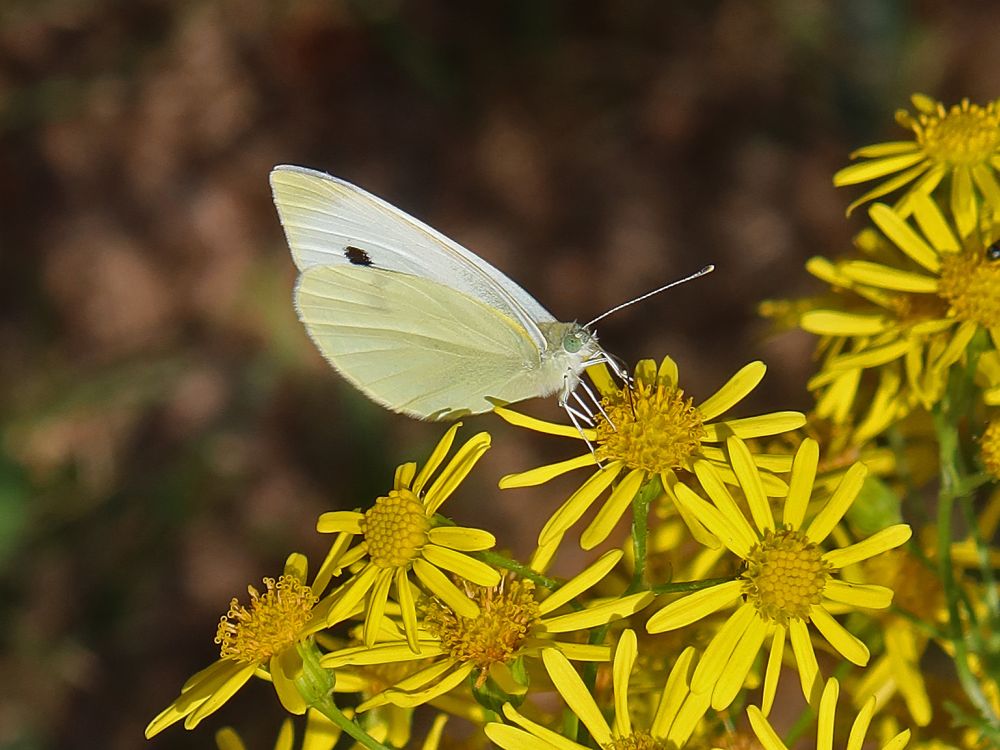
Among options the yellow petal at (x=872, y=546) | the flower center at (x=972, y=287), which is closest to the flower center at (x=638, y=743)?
the yellow petal at (x=872, y=546)

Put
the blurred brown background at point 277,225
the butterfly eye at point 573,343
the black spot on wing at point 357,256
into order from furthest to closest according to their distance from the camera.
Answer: the blurred brown background at point 277,225 < the black spot on wing at point 357,256 < the butterfly eye at point 573,343

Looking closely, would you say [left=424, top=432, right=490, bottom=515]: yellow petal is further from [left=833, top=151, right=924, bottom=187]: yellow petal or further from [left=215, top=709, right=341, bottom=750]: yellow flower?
[left=833, top=151, right=924, bottom=187]: yellow petal

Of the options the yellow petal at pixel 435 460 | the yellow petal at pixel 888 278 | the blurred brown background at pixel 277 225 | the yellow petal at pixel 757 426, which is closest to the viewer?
the yellow petal at pixel 757 426

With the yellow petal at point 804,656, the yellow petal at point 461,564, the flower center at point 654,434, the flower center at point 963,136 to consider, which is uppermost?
the flower center at point 963,136

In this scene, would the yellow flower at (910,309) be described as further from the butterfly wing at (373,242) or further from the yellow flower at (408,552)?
the yellow flower at (408,552)

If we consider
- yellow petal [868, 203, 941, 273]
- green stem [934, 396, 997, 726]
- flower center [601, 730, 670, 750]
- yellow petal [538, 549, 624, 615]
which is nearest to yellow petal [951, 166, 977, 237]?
yellow petal [868, 203, 941, 273]

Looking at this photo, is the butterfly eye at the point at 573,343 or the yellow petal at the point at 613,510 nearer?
the yellow petal at the point at 613,510

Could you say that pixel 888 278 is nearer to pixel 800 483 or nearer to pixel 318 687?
pixel 800 483

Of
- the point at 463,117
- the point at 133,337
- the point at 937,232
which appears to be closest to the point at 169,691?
the point at 133,337
